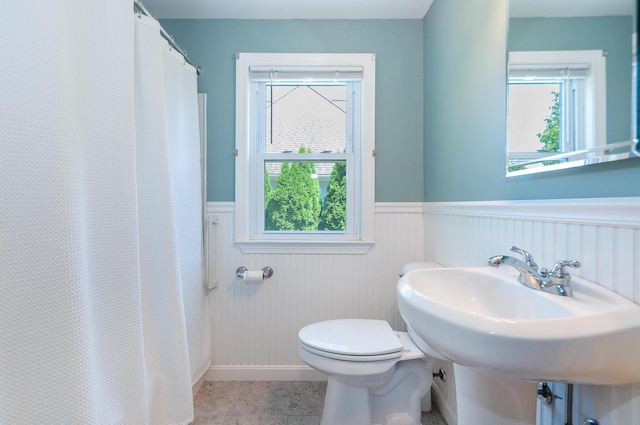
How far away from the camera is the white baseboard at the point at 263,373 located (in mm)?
1655

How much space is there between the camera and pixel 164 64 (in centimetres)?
122

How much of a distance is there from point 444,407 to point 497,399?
0.78 meters

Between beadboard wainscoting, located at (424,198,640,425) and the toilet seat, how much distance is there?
18.4 inches

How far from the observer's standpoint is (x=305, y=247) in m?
1.66

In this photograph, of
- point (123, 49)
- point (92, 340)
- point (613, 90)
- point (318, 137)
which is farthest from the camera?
point (318, 137)

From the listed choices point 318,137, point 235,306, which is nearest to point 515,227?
point 318,137

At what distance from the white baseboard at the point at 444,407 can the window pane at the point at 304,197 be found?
98cm

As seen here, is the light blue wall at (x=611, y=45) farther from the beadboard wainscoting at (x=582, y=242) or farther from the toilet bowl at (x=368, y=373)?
the toilet bowl at (x=368, y=373)

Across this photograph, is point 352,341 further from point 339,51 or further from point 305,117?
point 339,51

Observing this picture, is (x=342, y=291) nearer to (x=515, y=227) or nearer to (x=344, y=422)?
(x=344, y=422)

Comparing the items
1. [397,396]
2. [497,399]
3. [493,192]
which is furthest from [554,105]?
[397,396]

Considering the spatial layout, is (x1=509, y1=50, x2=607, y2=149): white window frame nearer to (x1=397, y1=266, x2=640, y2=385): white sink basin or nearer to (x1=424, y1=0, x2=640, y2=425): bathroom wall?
(x1=424, y1=0, x2=640, y2=425): bathroom wall

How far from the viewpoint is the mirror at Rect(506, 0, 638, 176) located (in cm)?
60

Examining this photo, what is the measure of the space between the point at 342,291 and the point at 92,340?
1.16m
